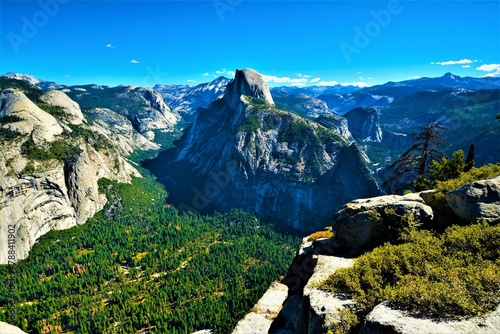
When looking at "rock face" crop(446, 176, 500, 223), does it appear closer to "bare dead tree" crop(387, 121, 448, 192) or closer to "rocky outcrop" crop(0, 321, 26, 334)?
"bare dead tree" crop(387, 121, 448, 192)

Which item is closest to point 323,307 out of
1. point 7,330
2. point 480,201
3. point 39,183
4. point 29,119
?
point 480,201

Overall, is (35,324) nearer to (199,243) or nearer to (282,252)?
(199,243)

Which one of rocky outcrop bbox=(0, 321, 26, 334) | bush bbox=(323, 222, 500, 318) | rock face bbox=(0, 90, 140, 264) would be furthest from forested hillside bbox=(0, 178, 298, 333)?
rocky outcrop bbox=(0, 321, 26, 334)

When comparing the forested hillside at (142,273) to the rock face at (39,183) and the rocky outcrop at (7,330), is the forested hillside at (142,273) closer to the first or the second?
the rock face at (39,183)

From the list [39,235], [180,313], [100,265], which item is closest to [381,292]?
[180,313]

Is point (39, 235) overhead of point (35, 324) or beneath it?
overhead

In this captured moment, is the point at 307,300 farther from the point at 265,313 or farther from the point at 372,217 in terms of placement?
the point at 265,313
